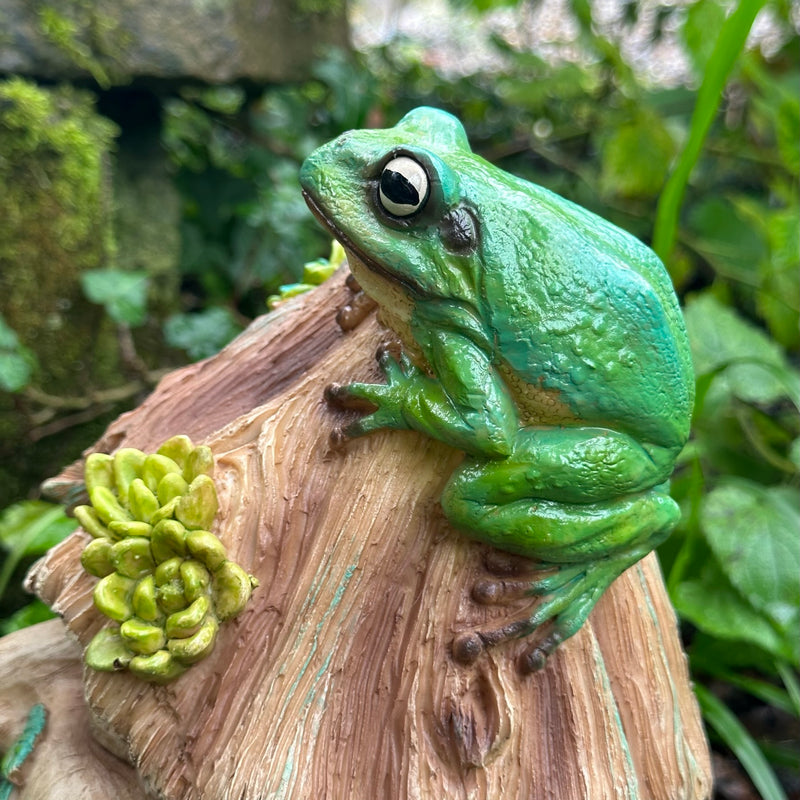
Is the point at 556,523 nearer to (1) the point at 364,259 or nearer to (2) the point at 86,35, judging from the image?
(1) the point at 364,259

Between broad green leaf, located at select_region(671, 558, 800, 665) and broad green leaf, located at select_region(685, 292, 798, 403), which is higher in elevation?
broad green leaf, located at select_region(685, 292, 798, 403)

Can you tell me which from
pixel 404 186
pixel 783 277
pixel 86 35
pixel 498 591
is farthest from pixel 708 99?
pixel 86 35

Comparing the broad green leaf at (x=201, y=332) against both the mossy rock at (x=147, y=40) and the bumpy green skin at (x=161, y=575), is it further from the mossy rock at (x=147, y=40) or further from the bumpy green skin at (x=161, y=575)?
the bumpy green skin at (x=161, y=575)

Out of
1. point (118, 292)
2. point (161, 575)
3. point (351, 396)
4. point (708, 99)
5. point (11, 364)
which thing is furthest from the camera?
point (118, 292)

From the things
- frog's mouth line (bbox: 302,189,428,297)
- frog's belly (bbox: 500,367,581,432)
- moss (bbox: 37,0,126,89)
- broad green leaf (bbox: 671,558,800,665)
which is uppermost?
moss (bbox: 37,0,126,89)

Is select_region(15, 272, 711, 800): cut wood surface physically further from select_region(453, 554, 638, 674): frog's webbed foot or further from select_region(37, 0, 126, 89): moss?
select_region(37, 0, 126, 89): moss

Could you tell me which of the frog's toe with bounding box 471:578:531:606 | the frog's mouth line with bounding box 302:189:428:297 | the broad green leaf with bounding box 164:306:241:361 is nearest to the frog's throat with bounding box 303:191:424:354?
the frog's mouth line with bounding box 302:189:428:297

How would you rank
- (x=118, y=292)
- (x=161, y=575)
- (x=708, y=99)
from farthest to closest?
(x=118, y=292) < (x=708, y=99) < (x=161, y=575)
